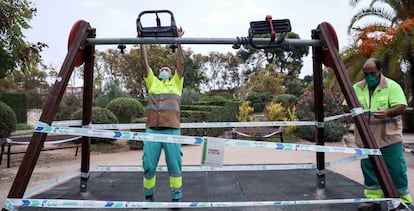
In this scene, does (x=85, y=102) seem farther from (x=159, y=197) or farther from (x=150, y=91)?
(x=159, y=197)

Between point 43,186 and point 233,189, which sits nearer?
point 43,186

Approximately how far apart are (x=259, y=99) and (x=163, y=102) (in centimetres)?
2415

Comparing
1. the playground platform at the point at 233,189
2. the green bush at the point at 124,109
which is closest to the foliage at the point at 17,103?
the green bush at the point at 124,109

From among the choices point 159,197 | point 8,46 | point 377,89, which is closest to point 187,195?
point 159,197

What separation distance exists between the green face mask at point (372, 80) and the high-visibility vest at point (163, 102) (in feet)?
6.46

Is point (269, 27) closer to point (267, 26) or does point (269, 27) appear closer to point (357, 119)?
point (267, 26)

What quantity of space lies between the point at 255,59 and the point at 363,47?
28.9m

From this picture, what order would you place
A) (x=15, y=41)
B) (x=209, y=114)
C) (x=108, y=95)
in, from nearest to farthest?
(x=15, y=41) < (x=209, y=114) < (x=108, y=95)

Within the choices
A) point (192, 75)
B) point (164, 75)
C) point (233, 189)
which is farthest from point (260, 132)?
point (192, 75)

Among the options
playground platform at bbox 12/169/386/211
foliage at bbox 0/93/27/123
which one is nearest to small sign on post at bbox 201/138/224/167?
playground platform at bbox 12/169/386/211

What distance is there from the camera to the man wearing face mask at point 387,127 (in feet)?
10.9

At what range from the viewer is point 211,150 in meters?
2.91

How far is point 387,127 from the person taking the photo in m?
3.40

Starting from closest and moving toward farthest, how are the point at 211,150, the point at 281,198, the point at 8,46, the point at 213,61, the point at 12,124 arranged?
the point at 211,150 → the point at 281,198 → the point at 8,46 → the point at 12,124 → the point at 213,61
